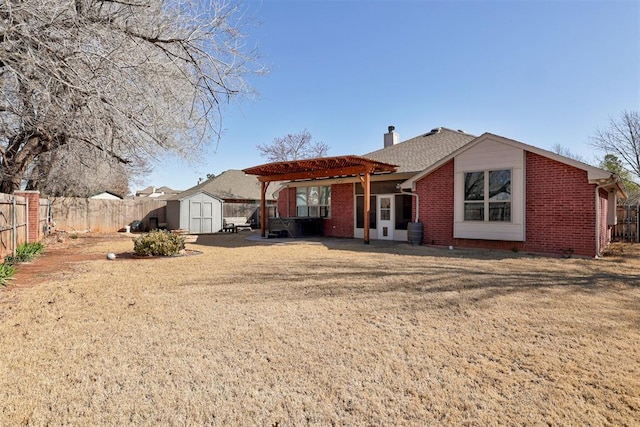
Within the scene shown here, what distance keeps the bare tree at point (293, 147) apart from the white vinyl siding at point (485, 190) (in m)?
30.3

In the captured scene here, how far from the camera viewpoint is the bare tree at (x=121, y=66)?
4.41m

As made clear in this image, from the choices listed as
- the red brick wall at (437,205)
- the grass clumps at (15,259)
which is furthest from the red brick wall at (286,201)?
the grass clumps at (15,259)

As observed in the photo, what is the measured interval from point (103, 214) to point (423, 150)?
60.1 ft

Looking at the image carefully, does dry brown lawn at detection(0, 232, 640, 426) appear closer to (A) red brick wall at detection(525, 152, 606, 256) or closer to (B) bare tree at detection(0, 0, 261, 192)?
(B) bare tree at detection(0, 0, 261, 192)

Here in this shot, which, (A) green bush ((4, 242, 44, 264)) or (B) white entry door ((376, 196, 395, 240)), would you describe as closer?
(A) green bush ((4, 242, 44, 264))

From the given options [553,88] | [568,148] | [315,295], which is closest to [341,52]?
[553,88]

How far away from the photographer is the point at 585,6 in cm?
958

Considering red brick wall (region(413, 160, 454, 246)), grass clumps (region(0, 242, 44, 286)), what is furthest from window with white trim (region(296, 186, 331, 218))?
grass clumps (region(0, 242, 44, 286))

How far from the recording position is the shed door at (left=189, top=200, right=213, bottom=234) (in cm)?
2148

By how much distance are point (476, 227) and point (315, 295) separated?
7.77 m

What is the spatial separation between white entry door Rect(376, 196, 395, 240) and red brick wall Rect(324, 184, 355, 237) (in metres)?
1.49

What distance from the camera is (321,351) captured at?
335cm

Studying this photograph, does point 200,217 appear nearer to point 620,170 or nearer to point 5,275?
point 5,275

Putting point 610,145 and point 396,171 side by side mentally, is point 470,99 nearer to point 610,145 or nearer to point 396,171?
point 396,171
